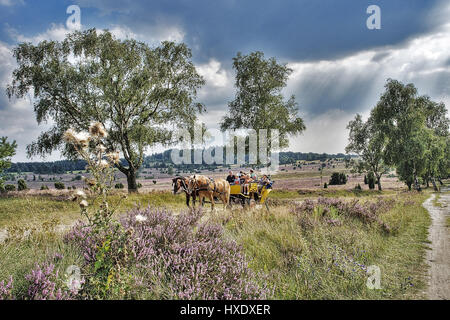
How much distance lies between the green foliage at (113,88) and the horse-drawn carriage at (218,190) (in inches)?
414

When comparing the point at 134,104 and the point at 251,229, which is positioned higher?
the point at 134,104

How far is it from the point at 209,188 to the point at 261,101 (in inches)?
738

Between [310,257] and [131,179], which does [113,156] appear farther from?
[131,179]

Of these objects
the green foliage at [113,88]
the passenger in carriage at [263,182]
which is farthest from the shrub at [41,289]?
the green foliage at [113,88]

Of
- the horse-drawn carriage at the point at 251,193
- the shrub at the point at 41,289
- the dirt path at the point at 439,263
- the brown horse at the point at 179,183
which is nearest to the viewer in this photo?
the shrub at the point at 41,289

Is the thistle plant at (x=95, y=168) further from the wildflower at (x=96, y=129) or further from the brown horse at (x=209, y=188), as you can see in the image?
the brown horse at (x=209, y=188)

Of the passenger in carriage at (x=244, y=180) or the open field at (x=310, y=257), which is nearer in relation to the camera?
the open field at (x=310, y=257)

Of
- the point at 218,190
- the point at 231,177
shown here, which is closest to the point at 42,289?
the point at 218,190

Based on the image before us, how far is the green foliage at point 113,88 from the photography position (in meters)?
18.4

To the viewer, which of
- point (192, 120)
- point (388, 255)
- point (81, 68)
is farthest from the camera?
point (192, 120)

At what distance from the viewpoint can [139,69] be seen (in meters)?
20.7
